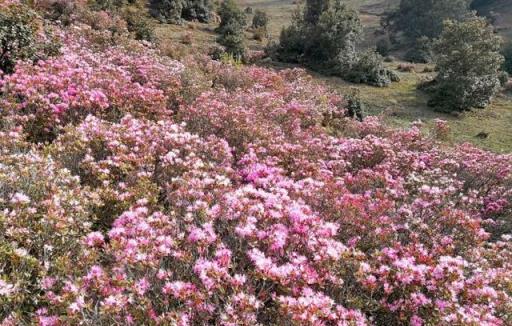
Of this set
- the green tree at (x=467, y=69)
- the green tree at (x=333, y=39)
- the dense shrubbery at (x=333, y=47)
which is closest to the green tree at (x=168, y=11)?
the dense shrubbery at (x=333, y=47)

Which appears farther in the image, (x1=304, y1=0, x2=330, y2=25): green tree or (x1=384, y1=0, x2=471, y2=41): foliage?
(x1=384, y1=0, x2=471, y2=41): foliage

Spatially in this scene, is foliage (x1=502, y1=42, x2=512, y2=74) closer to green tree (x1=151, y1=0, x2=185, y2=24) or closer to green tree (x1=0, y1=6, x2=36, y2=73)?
green tree (x1=151, y1=0, x2=185, y2=24)

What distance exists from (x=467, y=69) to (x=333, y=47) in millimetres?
8460

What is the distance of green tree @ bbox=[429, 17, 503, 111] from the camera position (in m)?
26.0

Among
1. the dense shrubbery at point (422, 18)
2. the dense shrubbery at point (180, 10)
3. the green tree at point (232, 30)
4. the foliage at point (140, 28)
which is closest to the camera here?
the foliage at point (140, 28)

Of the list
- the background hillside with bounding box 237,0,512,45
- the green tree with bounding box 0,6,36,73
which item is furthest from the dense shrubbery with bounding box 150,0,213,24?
the green tree with bounding box 0,6,36,73

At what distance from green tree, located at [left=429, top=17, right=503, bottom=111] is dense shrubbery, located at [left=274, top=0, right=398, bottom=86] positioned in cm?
386

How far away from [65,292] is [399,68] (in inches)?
1407

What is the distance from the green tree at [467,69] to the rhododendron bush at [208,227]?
51.0ft

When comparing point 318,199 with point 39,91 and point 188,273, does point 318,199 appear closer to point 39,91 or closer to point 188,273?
point 188,273

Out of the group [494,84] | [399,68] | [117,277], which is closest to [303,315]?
[117,277]

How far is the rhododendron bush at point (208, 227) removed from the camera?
16.0ft

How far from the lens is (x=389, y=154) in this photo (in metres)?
12.0

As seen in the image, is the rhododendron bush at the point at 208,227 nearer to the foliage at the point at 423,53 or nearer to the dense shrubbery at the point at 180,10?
the dense shrubbery at the point at 180,10
